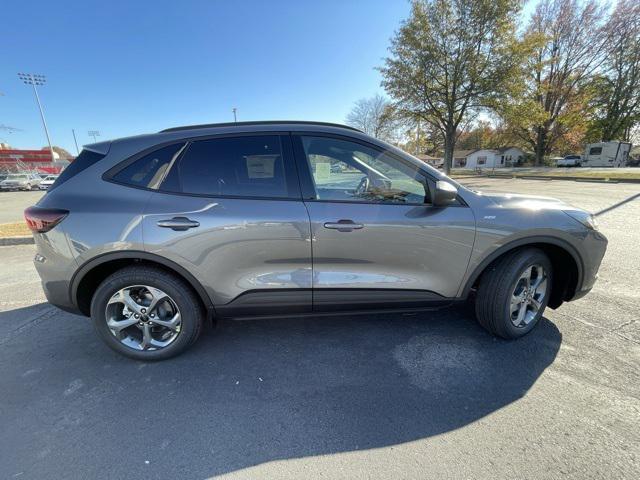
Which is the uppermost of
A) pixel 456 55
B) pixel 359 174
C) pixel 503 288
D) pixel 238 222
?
pixel 456 55

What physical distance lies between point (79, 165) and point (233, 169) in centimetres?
120

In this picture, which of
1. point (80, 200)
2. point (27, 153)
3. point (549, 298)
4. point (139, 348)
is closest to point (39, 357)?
point (139, 348)

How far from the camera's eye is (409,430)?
6.07ft

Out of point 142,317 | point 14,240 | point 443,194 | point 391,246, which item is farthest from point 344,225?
point 14,240

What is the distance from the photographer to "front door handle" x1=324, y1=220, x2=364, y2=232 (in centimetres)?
225

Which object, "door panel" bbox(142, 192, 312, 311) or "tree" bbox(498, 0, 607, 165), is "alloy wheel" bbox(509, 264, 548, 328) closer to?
"door panel" bbox(142, 192, 312, 311)

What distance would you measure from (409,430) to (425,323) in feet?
4.29

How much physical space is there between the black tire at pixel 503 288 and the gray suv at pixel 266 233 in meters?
0.01

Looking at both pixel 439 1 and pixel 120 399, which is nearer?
pixel 120 399

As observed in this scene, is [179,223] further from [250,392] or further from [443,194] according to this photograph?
[443,194]

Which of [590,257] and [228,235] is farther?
[590,257]

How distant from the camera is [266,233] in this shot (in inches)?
88.3

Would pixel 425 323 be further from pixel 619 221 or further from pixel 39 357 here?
pixel 619 221

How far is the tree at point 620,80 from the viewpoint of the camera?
30125 mm
